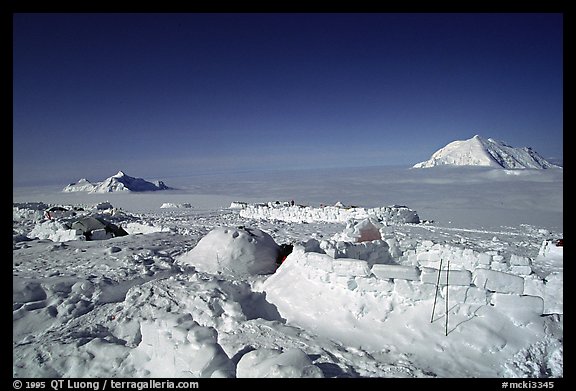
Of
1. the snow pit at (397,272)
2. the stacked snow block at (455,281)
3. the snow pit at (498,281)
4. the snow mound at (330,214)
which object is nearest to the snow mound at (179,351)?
the stacked snow block at (455,281)

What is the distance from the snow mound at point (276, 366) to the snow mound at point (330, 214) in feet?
44.3

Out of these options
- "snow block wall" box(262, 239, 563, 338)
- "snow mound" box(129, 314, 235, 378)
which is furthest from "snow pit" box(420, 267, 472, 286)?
"snow mound" box(129, 314, 235, 378)

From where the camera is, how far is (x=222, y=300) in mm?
4988

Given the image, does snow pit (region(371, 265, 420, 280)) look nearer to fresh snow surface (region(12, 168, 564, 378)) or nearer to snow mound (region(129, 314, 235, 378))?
fresh snow surface (region(12, 168, 564, 378))

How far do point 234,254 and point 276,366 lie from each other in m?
5.21

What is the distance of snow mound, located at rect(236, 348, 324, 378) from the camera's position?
303cm

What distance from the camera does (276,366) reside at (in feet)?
10.1

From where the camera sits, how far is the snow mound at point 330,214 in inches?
748

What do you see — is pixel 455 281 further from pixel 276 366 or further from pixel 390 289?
pixel 276 366

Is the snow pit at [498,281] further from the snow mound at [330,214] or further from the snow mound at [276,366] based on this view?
the snow mound at [330,214]

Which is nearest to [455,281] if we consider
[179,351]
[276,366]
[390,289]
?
[390,289]
